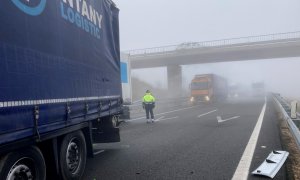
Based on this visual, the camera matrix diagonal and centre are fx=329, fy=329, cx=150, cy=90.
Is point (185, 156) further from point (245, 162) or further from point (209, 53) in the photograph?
point (209, 53)

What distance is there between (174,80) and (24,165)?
53.2 m

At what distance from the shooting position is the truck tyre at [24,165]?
376cm

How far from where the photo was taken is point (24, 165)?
4172 millimetres

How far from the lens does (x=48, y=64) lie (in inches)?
187

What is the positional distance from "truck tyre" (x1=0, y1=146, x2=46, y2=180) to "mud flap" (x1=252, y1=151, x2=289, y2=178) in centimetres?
373

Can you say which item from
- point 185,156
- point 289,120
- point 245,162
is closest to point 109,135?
point 185,156

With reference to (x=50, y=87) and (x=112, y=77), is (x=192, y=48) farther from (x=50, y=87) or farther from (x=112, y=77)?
(x=50, y=87)

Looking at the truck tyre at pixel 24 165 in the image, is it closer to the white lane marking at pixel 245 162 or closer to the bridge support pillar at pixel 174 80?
the white lane marking at pixel 245 162

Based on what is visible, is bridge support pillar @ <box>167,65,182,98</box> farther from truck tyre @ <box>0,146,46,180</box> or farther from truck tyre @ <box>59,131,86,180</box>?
truck tyre @ <box>0,146,46,180</box>

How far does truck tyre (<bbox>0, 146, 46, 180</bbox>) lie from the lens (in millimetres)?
3764

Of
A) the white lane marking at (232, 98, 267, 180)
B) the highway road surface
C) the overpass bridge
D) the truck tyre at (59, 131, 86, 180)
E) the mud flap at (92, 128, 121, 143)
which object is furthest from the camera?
the overpass bridge

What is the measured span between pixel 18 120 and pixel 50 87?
3.09 feet

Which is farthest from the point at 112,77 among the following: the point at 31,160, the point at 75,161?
the point at 31,160

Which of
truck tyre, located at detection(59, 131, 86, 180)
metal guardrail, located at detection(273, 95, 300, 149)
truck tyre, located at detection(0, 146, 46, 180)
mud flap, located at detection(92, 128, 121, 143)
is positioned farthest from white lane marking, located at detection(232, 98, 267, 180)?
truck tyre, located at detection(0, 146, 46, 180)
